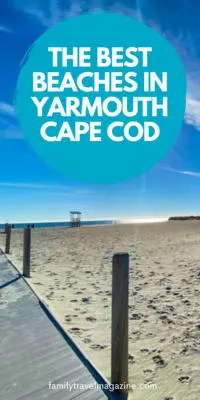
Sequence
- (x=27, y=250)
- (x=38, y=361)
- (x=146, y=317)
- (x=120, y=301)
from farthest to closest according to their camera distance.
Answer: (x=27, y=250)
(x=146, y=317)
(x=38, y=361)
(x=120, y=301)

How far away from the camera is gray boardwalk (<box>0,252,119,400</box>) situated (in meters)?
3.26

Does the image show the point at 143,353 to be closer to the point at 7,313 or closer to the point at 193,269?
the point at 7,313


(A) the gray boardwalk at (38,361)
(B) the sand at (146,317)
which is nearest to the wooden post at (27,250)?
(B) the sand at (146,317)

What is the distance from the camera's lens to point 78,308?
6.54 m

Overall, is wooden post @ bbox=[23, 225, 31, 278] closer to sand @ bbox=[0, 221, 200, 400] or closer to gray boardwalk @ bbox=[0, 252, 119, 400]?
sand @ bbox=[0, 221, 200, 400]

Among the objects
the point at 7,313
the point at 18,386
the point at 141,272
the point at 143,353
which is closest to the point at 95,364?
the point at 143,353

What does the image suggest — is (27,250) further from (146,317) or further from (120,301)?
(120,301)

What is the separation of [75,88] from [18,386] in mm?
10065

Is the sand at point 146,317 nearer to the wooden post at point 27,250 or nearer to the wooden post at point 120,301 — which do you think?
the wooden post at point 27,250

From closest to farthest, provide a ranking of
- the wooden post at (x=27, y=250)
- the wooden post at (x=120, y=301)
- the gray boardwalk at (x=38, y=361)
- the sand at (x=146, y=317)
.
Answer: the wooden post at (x=120, y=301)
the gray boardwalk at (x=38, y=361)
the sand at (x=146, y=317)
the wooden post at (x=27, y=250)

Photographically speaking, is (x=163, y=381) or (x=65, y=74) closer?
(x=163, y=381)

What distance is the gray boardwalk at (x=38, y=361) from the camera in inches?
128

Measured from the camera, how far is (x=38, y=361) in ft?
12.9

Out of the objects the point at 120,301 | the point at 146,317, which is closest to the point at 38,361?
the point at 120,301
